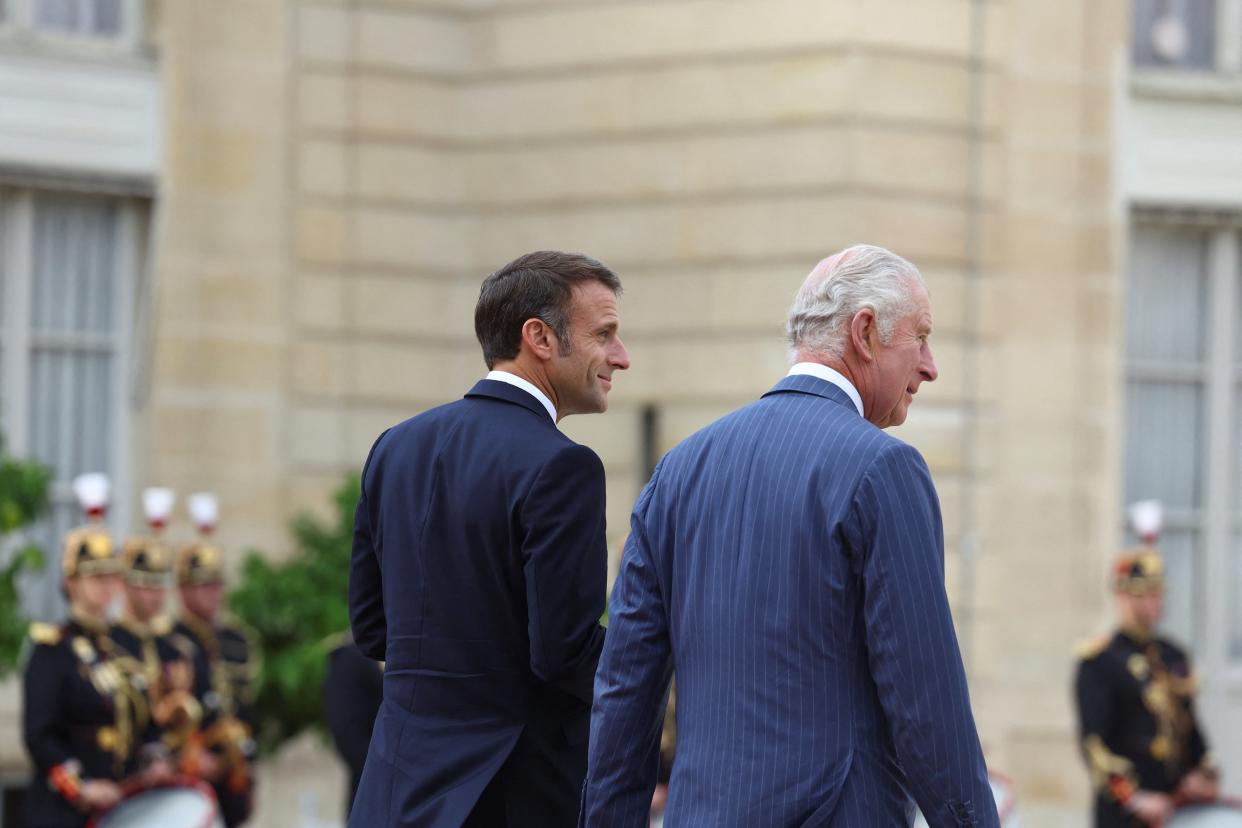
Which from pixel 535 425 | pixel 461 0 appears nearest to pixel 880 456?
pixel 535 425

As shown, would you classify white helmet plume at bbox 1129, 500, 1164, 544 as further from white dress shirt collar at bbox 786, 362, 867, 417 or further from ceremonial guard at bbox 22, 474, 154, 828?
white dress shirt collar at bbox 786, 362, 867, 417

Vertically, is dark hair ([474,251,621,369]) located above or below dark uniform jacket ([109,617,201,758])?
above

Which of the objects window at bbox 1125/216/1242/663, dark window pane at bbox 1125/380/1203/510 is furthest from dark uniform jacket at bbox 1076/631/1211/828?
dark window pane at bbox 1125/380/1203/510

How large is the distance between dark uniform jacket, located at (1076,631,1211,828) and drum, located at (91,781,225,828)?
444 centimetres

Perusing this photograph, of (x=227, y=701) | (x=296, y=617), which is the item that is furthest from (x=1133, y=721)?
(x=227, y=701)

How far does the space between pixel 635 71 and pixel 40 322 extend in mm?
3547

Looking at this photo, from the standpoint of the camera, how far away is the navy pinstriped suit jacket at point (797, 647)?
3.55 m

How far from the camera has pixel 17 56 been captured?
475 inches

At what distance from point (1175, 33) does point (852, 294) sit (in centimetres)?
975

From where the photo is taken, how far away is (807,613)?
11.9 ft

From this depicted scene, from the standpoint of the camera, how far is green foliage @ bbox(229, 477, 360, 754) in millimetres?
11289

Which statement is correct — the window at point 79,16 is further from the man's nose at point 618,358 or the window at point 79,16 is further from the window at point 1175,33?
the man's nose at point 618,358

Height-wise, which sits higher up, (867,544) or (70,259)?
(70,259)

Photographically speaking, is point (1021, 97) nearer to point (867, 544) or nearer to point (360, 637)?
point (360, 637)
